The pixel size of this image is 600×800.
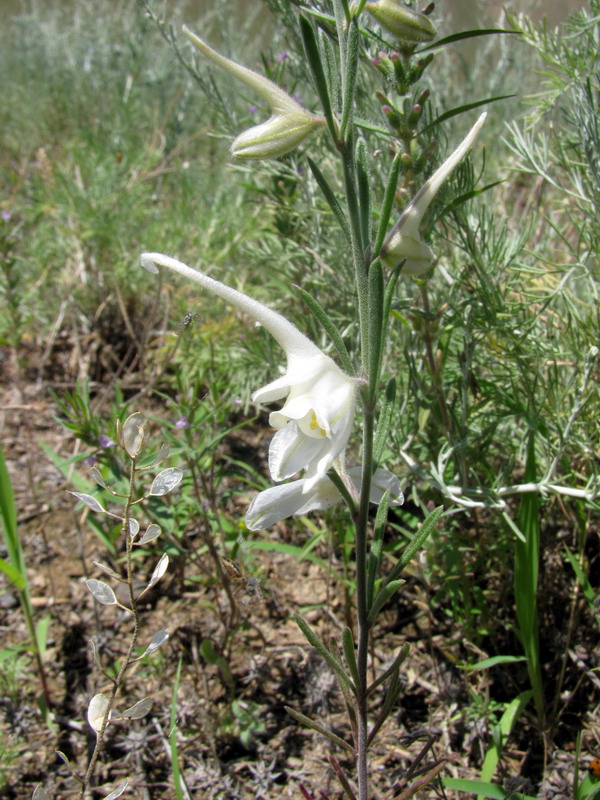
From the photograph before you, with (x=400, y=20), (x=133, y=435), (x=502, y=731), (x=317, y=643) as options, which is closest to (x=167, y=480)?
(x=133, y=435)

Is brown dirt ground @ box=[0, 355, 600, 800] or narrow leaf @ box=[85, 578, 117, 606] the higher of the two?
narrow leaf @ box=[85, 578, 117, 606]

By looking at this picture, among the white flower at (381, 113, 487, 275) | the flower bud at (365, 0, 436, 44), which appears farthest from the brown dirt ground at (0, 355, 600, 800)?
the flower bud at (365, 0, 436, 44)

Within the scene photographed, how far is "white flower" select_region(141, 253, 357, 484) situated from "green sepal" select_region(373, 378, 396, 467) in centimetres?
16

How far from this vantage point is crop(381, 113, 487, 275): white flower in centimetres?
99

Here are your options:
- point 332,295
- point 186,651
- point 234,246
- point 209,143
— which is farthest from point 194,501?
point 209,143

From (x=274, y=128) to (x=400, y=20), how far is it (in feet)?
0.79

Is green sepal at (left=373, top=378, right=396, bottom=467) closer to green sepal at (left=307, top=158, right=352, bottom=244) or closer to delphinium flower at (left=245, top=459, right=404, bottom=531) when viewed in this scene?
delphinium flower at (left=245, top=459, right=404, bottom=531)

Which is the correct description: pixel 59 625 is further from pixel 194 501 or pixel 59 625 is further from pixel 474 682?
pixel 474 682

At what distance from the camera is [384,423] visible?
1.11m

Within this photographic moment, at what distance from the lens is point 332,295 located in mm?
2283

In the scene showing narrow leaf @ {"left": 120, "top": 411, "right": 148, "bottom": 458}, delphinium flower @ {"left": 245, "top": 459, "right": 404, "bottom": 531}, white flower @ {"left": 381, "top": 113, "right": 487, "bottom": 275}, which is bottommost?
delphinium flower @ {"left": 245, "top": 459, "right": 404, "bottom": 531}

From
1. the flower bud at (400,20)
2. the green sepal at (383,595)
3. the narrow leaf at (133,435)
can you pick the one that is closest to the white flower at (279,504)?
the green sepal at (383,595)

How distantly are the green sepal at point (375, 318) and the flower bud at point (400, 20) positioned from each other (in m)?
0.36

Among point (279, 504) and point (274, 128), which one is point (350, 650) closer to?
point (279, 504)
